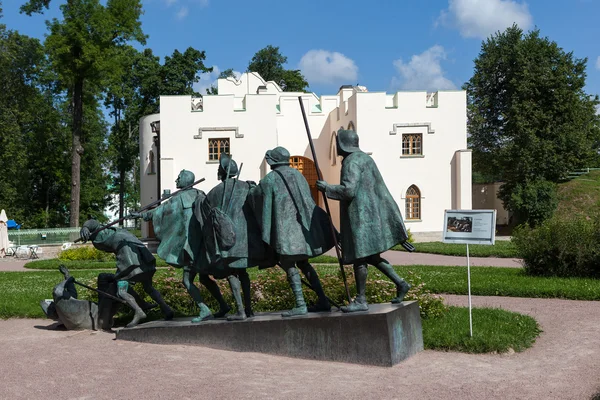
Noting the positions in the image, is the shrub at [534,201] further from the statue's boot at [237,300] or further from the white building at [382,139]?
the statue's boot at [237,300]

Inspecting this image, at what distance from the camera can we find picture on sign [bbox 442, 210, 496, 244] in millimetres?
6977

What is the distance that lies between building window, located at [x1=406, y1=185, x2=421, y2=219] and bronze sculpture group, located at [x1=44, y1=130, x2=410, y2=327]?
22.0 metres

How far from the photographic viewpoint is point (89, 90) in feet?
123

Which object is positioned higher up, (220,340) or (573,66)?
(573,66)

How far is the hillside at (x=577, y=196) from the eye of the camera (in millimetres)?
34031

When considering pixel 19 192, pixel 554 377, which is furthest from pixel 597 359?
pixel 19 192

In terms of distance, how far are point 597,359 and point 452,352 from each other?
5.01 ft

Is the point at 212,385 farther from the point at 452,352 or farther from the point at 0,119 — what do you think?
the point at 0,119

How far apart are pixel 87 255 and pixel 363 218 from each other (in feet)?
59.8

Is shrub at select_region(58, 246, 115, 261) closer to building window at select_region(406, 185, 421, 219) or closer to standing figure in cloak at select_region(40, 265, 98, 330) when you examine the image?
standing figure in cloak at select_region(40, 265, 98, 330)

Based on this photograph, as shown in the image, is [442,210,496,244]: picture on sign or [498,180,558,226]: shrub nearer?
[442,210,496,244]: picture on sign

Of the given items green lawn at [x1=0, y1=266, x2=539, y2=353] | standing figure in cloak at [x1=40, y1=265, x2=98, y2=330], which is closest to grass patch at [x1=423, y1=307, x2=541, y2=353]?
green lawn at [x1=0, y1=266, x2=539, y2=353]

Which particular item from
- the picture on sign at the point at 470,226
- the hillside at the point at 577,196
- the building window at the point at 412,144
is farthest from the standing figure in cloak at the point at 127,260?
the hillside at the point at 577,196

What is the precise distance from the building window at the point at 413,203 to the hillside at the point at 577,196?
1022cm
